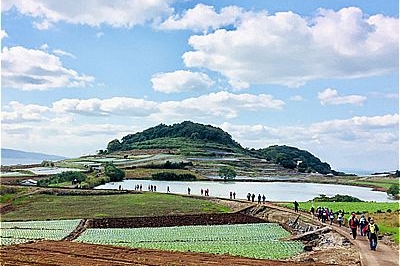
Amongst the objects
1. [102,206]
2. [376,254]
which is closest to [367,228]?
[376,254]

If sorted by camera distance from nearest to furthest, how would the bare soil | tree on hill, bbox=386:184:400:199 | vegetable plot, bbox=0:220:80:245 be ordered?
vegetable plot, bbox=0:220:80:245
the bare soil
tree on hill, bbox=386:184:400:199

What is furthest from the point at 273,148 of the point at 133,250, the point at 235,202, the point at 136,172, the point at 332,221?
the point at 133,250

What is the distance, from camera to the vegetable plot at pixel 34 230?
28.9m

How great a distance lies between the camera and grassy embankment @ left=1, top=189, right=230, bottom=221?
39.9m

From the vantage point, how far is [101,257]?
2134 centimetres

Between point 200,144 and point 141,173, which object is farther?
point 200,144

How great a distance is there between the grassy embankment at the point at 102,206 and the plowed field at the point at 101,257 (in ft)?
50.6

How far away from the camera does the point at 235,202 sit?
46844 millimetres

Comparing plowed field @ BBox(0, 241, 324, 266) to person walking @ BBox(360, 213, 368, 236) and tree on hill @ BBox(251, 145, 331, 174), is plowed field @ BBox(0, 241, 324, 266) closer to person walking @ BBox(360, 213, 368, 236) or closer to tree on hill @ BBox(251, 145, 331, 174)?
person walking @ BBox(360, 213, 368, 236)

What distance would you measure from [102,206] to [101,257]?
74.8 ft

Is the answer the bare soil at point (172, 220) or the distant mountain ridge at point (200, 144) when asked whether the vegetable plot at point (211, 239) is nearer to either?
the bare soil at point (172, 220)

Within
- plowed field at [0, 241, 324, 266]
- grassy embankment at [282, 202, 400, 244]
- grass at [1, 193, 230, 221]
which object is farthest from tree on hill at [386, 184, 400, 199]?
plowed field at [0, 241, 324, 266]

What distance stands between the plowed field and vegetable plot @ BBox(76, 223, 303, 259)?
3128 millimetres

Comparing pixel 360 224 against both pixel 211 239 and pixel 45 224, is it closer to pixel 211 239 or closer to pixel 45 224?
pixel 211 239
